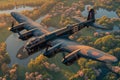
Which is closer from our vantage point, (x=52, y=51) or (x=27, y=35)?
(x=52, y=51)

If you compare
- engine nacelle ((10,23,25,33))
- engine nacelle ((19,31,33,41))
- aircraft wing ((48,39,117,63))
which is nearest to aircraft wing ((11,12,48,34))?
engine nacelle ((10,23,25,33))

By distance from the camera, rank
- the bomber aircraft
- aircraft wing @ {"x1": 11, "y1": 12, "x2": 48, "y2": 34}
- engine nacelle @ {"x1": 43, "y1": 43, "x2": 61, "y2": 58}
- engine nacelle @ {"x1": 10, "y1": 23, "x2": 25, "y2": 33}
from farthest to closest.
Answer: aircraft wing @ {"x1": 11, "y1": 12, "x2": 48, "y2": 34} → engine nacelle @ {"x1": 10, "y1": 23, "x2": 25, "y2": 33} → engine nacelle @ {"x1": 43, "y1": 43, "x2": 61, "y2": 58} → the bomber aircraft

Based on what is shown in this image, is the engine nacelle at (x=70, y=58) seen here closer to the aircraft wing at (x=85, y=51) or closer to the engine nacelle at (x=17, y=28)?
the aircraft wing at (x=85, y=51)

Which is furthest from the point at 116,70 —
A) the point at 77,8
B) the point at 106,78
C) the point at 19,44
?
the point at 77,8

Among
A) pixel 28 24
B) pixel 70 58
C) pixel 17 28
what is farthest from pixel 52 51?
pixel 28 24

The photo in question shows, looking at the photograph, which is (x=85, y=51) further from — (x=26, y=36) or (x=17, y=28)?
(x=17, y=28)

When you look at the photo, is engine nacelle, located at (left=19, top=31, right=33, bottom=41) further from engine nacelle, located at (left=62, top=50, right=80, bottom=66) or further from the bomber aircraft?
engine nacelle, located at (left=62, top=50, right=80, bottom=66)

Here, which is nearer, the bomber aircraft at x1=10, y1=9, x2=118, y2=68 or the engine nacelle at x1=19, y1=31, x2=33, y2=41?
the bomber aircraft at x1=10, y1=9, x2=118, y2=68

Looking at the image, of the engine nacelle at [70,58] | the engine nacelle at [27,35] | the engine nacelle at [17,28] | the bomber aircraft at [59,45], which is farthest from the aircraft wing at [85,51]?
the engine nacelle at [17,28]

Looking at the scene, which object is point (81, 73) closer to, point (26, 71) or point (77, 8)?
point (26, 71)
